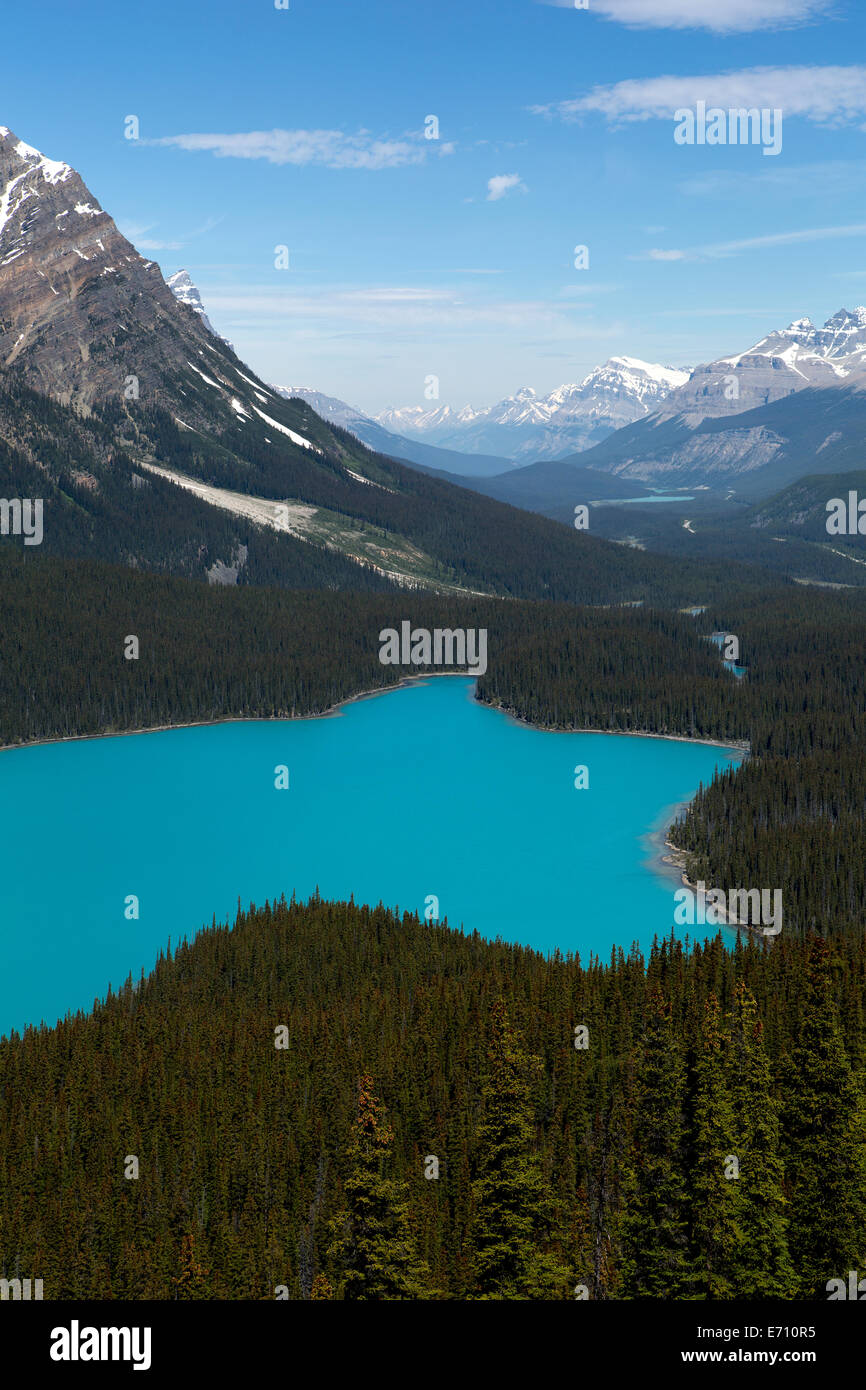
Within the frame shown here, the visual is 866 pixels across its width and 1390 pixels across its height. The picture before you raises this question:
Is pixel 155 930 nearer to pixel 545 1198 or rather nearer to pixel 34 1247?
pixel 34 1247

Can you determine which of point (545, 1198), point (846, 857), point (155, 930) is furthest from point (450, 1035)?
point (846, 857)

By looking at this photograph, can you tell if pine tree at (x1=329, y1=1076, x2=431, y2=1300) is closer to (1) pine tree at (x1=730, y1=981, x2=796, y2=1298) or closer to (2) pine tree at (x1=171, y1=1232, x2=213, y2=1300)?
(2) pine tree at (x1=171, y1=1232, x2=213, y2=1300)

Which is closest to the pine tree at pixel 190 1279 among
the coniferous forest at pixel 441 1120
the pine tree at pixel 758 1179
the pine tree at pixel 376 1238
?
the coniferous forest at pixel 441 1120

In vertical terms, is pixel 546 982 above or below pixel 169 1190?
above

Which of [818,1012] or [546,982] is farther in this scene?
[546,982]

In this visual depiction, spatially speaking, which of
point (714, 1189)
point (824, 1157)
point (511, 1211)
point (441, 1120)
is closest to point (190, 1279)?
point (511, 1211)

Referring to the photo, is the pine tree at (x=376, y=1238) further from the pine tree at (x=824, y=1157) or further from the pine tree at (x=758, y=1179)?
the pine tree at (x=824, y=1157)
